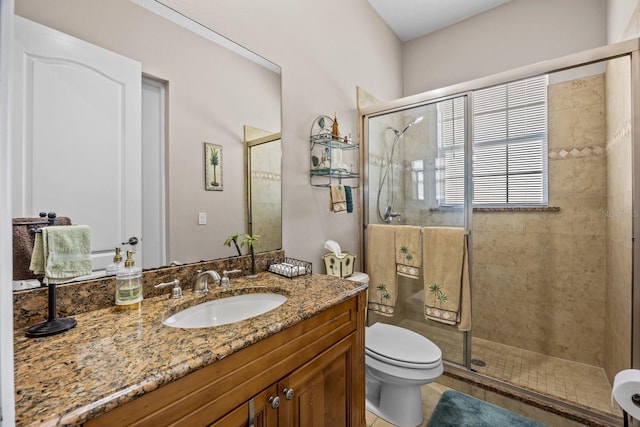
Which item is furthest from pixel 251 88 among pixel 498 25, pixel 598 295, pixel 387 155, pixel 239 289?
pixel 598 295

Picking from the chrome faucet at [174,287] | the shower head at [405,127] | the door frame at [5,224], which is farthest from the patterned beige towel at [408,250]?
the door frame at [5,224]

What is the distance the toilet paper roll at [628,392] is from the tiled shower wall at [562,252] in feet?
4.66

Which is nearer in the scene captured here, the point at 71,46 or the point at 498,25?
Result: the point at 71,46

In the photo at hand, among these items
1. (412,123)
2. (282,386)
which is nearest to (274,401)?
(282,386)

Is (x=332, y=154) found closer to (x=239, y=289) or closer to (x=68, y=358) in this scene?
(x=239, y=289)

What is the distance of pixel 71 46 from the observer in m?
0.91

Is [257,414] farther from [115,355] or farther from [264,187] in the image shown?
[264,187]

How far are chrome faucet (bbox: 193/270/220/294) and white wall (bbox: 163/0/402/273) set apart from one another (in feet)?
1.83

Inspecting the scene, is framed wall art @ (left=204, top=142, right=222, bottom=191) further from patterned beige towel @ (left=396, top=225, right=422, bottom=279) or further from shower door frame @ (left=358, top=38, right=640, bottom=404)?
shower door frame @ (left=358, top=38, right=640, bottom=404)

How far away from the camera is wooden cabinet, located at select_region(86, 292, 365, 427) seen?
0.63m

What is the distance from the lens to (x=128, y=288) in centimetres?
96

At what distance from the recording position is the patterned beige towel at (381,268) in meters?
2.13

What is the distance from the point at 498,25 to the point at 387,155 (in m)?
1.59

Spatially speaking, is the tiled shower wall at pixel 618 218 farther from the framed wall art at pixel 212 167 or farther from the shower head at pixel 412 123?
the framed wall art at pixel 212 167
